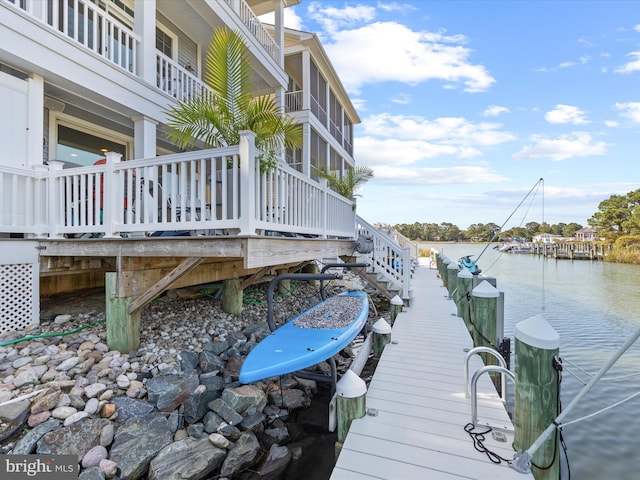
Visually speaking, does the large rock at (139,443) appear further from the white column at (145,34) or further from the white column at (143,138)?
the white column at (145,34)

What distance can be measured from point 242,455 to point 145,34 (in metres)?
6.28

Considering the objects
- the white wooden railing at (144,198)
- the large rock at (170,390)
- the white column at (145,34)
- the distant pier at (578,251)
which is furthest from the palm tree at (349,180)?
the distant pier at (578,251)

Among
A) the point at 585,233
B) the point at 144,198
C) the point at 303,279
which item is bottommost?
the point at 303,279

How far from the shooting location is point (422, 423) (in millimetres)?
2619

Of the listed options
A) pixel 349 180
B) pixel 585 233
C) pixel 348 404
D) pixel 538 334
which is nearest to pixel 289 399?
pixel 348 404

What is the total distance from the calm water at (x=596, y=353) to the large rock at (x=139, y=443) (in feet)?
12.4

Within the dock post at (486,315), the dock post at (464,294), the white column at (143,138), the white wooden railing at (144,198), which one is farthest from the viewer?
the dock post at (464,294)

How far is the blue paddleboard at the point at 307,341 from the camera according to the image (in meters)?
2.80

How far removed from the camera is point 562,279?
55.0 ft

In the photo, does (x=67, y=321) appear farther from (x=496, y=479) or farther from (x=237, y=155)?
(x=496, y=479)

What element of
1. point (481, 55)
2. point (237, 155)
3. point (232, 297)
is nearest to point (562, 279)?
point (481, 55)

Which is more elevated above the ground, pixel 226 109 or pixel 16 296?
pixel 226 109

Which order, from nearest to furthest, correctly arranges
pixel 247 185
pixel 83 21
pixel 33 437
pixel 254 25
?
pixel 33 437, pixel 247 185, pixel 83 21, pixel 254 25

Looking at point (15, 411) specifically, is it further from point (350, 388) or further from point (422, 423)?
point (422, 423)
